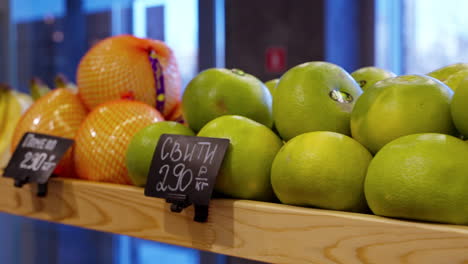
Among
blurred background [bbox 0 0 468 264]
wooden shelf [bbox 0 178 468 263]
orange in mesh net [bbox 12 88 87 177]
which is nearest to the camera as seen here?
wooden shelf [bbox 0 178 468 263]

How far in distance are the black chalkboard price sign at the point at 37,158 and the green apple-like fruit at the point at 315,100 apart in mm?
481

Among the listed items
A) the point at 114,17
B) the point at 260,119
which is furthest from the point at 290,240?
the point at 114,17

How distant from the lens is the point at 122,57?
3.96ft

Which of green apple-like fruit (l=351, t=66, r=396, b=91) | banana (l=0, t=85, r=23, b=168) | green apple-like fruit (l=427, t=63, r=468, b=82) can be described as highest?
green apple-like fruit (l=427, t=63, r=468, b=82)

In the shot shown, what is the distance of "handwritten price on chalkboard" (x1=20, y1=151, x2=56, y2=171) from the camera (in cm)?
105

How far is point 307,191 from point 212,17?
403cm

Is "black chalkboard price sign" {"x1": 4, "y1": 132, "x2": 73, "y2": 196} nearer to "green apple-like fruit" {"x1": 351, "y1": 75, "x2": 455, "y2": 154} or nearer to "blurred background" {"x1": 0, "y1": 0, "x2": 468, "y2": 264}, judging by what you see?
"green apple-like fruit" {"x1": 351, "y1": 75, "x2": 455, "y2": 154}

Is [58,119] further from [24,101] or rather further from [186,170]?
[24,101]

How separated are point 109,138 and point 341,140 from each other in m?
0.51

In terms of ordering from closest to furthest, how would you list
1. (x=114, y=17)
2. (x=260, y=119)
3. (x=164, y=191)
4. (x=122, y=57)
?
(x=164, y=191), (x=260, y=119), (x=122, y=57), (x=114, y=17)

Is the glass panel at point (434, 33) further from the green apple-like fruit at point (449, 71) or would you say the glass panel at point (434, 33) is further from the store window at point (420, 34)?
the green apple-like fruit at point (449, 71)

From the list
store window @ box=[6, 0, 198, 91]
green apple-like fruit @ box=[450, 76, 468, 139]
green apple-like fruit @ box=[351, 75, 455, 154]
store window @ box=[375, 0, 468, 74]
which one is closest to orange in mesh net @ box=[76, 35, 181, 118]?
green apple-like fruit @ box=[351, 75, 455, 154]

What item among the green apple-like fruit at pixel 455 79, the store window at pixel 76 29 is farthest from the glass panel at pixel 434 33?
the green apple-like fruit at pixel 455 79

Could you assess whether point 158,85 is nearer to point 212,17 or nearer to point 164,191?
point 164,191
